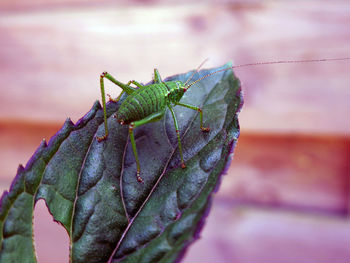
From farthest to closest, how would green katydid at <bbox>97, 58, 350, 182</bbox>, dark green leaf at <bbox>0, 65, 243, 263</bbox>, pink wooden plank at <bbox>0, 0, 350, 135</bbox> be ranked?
pink wooden plank at <bbox>0, 0, 350, 135</bbox>
green katydid at <bbox>97, 58, 350, 182</bbox>
dark green leaf at <bbox>0, 65, 243, 263</bbox>

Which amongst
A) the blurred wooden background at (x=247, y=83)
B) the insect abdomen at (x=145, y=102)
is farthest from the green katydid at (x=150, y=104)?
the blurred wooden background at (x=247, y=83)

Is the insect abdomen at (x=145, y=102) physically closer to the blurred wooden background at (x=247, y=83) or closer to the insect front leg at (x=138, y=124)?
the insect front leg at (x=138, y=124)

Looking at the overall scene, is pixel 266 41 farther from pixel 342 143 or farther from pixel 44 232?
pixel 44 232

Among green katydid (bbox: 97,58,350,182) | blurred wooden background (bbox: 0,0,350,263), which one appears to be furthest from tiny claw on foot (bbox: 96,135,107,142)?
blurred wooden background (bbox: 0,0,350,263)

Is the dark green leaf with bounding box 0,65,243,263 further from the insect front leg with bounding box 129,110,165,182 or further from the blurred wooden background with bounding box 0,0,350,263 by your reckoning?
the blurred wooden background with bounding box 0,0,350,263

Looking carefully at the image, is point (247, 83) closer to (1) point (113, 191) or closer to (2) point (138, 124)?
(2) point (138, 124)
